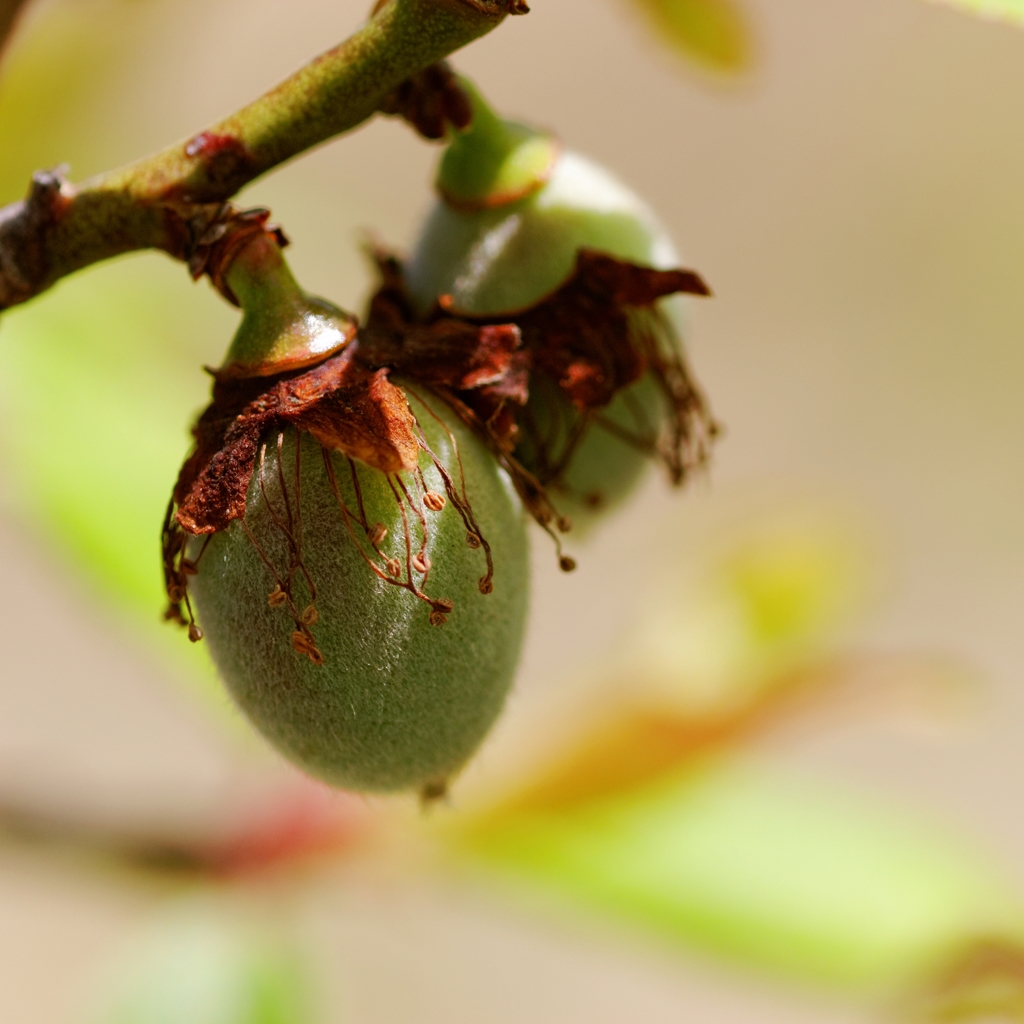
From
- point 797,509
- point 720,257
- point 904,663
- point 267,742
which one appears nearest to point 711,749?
point 904,663

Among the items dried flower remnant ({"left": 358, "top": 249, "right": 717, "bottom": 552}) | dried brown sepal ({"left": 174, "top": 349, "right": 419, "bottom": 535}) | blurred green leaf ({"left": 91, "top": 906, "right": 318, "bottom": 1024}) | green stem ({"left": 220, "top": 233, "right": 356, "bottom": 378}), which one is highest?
dried flower remnant ({"left": 358, "top": 249, "right": 717, "bottom": 552})

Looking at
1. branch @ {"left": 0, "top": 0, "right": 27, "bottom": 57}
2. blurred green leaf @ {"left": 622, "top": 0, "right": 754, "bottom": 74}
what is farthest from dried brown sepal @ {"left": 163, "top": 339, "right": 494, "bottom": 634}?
blurred green leaf @ {"left": 622, "top": 0, "right": 754, "bottom": 74}

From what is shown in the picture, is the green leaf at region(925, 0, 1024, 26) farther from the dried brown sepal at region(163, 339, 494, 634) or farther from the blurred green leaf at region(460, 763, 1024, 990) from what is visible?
the blurred green leaf at region(460, 763, 1024, 990)

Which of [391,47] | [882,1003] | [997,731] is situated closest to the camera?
[391,47]

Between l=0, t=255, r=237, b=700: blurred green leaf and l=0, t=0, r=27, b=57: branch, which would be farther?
l=0, t=255, r=237, b=700: blurred green leaf

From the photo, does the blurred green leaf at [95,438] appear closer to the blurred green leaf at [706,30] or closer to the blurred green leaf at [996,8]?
the blurred green leaf at [706,30]

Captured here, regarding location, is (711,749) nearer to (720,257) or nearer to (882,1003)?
(882,1003)

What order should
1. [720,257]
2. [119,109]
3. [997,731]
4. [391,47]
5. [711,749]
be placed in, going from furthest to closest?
[720,257]
[997,731]
[119,109]
[711,749]
[391,47]

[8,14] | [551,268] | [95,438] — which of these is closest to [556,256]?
[551,268]
